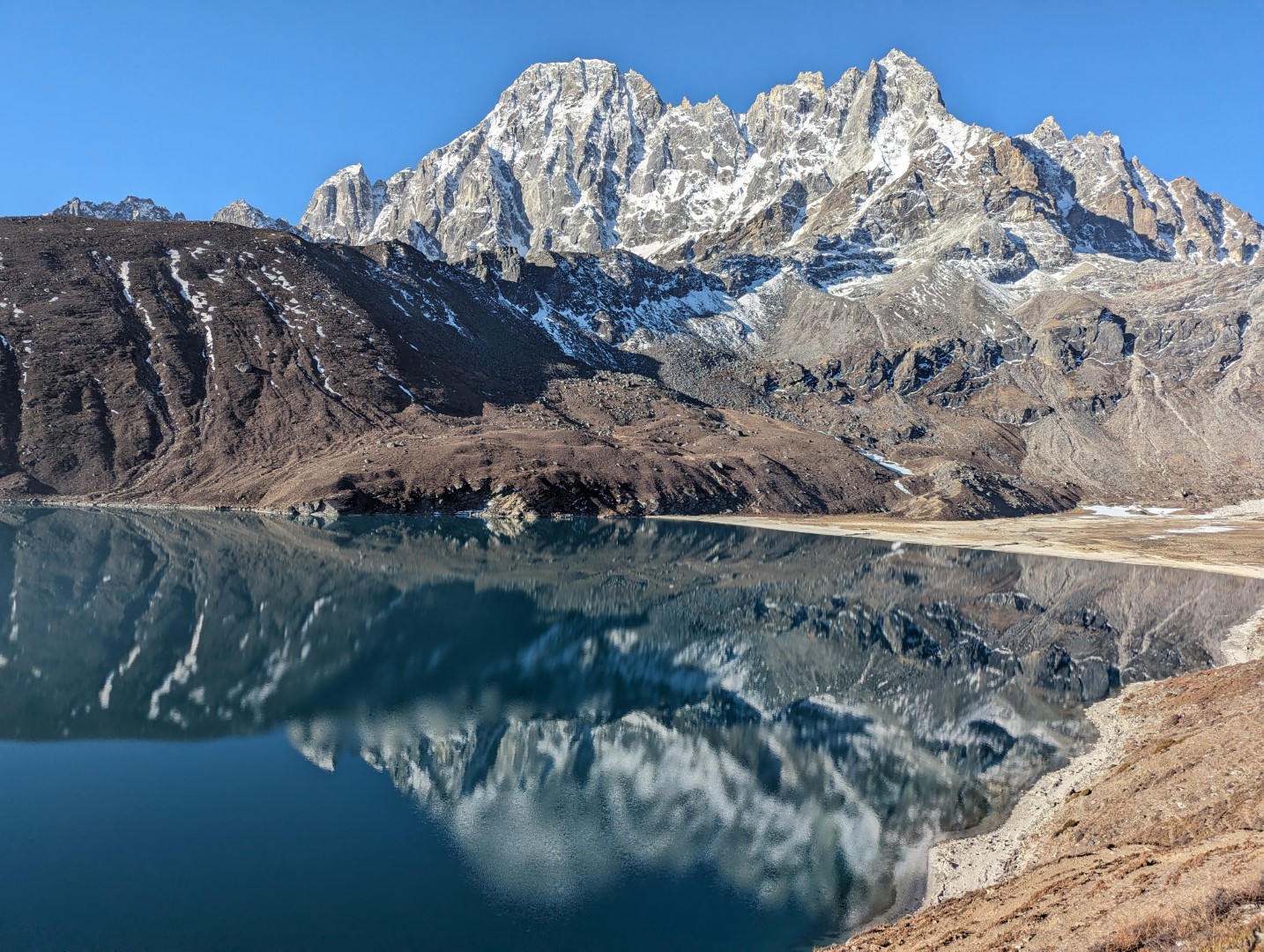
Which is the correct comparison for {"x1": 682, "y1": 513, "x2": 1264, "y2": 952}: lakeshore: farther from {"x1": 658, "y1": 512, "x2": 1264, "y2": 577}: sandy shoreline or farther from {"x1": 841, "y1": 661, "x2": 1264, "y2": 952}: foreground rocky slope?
{"x1": 658, "y1": 512, "x2": 1264, "y2": 577}: sandy shoreline

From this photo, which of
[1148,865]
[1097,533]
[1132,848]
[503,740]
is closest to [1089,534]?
[1097,533]

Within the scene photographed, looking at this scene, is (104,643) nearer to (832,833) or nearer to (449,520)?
(832,833)

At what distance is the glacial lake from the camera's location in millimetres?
24219

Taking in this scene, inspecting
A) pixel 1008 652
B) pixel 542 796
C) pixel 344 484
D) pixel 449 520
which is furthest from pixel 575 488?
pixel 542 796

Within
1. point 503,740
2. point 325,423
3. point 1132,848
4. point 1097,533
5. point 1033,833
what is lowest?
point 1033,833

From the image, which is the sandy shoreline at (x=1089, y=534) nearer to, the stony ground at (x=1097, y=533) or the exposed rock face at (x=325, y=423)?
the stony ground at (x=1097, y=533)

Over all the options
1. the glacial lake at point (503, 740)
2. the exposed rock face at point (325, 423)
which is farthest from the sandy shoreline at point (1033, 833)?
the exposed rock face at point (325, 423)

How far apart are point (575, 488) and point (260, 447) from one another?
196ft

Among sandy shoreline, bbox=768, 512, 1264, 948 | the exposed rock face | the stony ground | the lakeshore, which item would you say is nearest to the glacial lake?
sandy shoreline, bbox=768, 512, 1264, 948

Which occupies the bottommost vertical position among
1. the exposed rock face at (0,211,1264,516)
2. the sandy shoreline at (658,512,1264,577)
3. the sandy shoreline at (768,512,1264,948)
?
the sandy shoreline at (768,512,1264,948)

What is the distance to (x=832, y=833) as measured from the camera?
30.2 m

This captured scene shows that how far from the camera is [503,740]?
127 ft

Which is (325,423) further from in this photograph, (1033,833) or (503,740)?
(1033,833)

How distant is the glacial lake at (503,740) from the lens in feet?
79.5
